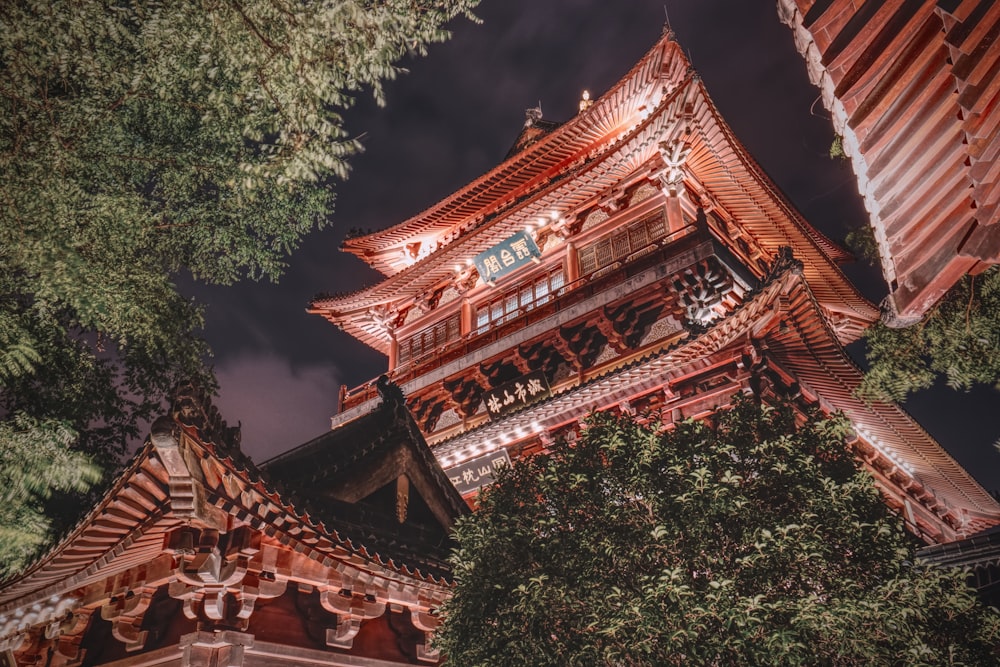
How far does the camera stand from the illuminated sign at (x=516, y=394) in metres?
14.3

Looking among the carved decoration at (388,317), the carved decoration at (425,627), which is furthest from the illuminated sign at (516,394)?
the carved decoration at (425,627)

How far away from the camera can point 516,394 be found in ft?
48.0

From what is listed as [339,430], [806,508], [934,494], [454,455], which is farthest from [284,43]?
[934,494]

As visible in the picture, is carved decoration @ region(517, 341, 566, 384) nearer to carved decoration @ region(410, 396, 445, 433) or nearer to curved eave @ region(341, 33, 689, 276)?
carved decoration @ region(410, 396, 445, 433)

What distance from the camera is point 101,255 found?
6.97m

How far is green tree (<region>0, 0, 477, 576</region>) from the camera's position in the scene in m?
5.92

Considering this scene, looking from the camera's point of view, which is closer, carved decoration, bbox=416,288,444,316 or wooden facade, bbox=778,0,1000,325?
wooden facade, bbox=778,0,1000,325

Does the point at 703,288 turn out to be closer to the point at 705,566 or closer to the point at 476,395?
the point at 476,395

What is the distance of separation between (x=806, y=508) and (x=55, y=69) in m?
8.11

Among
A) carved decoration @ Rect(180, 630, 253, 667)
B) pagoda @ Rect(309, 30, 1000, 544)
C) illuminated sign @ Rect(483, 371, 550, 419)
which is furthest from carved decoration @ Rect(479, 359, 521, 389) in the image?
carved decoration @ Rect(180, 630, 253, 667)

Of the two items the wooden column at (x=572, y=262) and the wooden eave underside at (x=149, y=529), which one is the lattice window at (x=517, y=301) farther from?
the wooden eave underside at (x=149, y=529)

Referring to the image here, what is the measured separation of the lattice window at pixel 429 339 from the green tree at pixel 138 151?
10.5 m

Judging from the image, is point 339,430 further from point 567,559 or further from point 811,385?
point 811,385

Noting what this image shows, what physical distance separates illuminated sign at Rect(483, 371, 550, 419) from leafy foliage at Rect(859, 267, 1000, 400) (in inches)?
315
